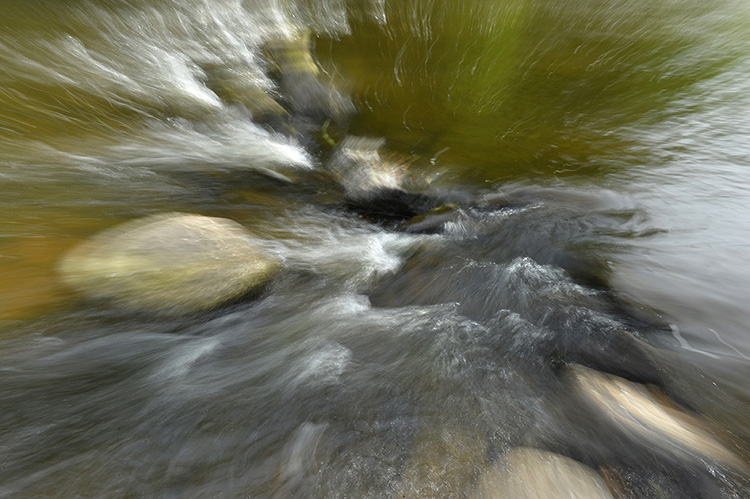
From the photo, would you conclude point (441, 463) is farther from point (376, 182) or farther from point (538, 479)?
point (376, 182)

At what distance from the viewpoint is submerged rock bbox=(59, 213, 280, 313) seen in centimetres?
268

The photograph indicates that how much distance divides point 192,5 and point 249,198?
4.13m

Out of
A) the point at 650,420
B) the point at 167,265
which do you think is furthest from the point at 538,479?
the point at 167,265

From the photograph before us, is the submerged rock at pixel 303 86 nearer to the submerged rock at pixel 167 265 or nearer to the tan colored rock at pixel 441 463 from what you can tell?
the submerged rock at pixel 167 265

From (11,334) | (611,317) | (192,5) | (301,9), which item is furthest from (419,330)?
(301,9)

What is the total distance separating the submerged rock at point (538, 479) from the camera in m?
1.82

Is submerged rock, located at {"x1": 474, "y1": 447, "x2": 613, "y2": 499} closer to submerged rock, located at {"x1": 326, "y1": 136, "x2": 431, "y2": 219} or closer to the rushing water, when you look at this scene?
the rushing water

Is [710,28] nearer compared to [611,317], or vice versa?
[611,317]

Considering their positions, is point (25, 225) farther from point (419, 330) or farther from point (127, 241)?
Answer: point (419, 330)

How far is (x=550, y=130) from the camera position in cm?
525

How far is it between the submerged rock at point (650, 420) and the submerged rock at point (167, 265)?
231 centimetres

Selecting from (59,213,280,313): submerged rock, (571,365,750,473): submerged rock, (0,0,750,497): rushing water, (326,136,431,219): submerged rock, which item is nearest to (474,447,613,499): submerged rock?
(0,0,750,497): rushing water

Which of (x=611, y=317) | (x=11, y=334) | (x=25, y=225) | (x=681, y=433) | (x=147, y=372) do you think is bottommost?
(x=681, y=433)

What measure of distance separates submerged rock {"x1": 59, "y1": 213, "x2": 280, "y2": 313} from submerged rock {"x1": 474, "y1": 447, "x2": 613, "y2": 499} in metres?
1.98
